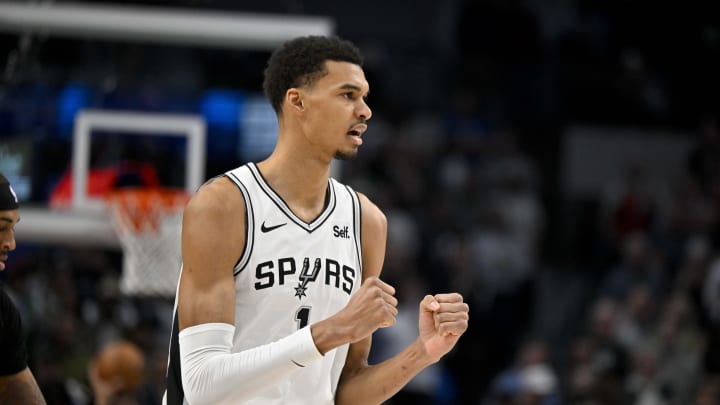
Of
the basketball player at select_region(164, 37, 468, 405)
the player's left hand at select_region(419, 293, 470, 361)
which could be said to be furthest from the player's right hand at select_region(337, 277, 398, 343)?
the player's left hand at select_region(419, 293, 470, 361)

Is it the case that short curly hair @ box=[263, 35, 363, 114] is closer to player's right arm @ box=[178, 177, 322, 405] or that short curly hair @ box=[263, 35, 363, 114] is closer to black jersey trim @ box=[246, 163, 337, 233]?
black jersey trim @ box=[246, 163, 337, 233]

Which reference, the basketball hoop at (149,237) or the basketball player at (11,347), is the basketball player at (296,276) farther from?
the basketball hoop at (149,237)

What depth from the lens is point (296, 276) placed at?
14.5ft

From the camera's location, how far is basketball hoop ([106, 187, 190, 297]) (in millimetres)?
8289

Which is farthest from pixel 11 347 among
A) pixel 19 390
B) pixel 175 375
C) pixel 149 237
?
pixel 149 237

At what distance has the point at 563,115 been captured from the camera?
15406 millimetres

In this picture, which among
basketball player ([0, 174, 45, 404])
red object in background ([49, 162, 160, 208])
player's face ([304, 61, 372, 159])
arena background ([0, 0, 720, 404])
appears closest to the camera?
player's face ([304, 61, 372, 159])

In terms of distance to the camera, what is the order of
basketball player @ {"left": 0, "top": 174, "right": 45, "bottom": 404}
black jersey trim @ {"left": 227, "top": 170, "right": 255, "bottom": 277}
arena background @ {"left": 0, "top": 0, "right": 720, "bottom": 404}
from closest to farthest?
1. black jersey trim @ {"left": 227, "top": 170, "right": 255, "bottom": 277}
2. basketball player @ {"left": 0, "top": 174, "right": 45, "bottom": 404}
3. arena background @ {"left": 0, "top": 0, "right": 720, "bottom": 404}

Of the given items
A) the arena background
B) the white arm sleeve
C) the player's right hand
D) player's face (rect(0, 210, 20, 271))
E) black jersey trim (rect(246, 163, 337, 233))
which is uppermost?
black jersey trim (rect(246, 163, 337, 233))

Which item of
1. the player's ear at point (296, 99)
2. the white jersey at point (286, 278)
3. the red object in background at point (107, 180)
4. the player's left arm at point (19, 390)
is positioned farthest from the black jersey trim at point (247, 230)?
the red object in background at point (107, 180)

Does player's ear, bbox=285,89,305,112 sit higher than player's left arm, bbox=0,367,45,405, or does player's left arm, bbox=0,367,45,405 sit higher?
player's ear, bbox=285,89,305,112

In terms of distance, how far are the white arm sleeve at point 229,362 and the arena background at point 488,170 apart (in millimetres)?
4387

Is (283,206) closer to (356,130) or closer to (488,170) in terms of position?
(356,130)

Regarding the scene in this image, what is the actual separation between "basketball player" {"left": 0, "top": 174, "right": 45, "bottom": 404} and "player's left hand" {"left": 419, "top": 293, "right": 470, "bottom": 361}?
1.79 metres
